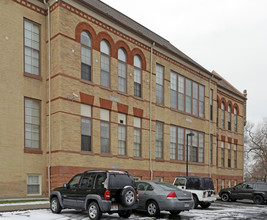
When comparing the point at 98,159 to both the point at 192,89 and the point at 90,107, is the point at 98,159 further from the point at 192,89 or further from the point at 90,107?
the point at 192,89

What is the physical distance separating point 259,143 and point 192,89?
122 ft

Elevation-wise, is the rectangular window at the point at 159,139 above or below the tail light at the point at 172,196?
above

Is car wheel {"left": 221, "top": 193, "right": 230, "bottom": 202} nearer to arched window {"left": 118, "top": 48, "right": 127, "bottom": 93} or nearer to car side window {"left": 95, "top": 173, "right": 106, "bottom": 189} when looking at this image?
arched window {"left": 118, "top": 48, "right": 127, "bottom": 93}

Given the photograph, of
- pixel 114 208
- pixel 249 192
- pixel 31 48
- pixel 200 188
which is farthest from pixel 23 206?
pixel 249 192

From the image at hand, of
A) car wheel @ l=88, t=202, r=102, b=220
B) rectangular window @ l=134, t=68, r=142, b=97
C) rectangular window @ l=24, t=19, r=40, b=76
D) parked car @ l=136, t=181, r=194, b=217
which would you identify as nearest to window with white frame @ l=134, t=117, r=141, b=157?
rectangular window @ l=134, t=68, r=142, b=97

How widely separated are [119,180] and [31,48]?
35.8 feet

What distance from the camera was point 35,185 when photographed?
1980 cm

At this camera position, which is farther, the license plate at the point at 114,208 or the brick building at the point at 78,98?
the brick building at the point at 78,98

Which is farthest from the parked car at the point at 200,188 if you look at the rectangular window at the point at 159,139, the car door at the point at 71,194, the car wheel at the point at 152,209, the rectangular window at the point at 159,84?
the rectangular window at the point at 159,84

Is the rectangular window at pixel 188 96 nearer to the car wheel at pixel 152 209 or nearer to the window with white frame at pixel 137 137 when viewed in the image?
the window with white frame at pixel 137 137

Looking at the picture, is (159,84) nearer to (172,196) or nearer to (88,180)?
(172,196)

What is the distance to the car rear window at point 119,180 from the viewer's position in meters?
12.6

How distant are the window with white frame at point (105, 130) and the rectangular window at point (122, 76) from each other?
2.34m

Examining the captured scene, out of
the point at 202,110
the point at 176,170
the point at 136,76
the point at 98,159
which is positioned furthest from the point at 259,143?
the point at 98,159
